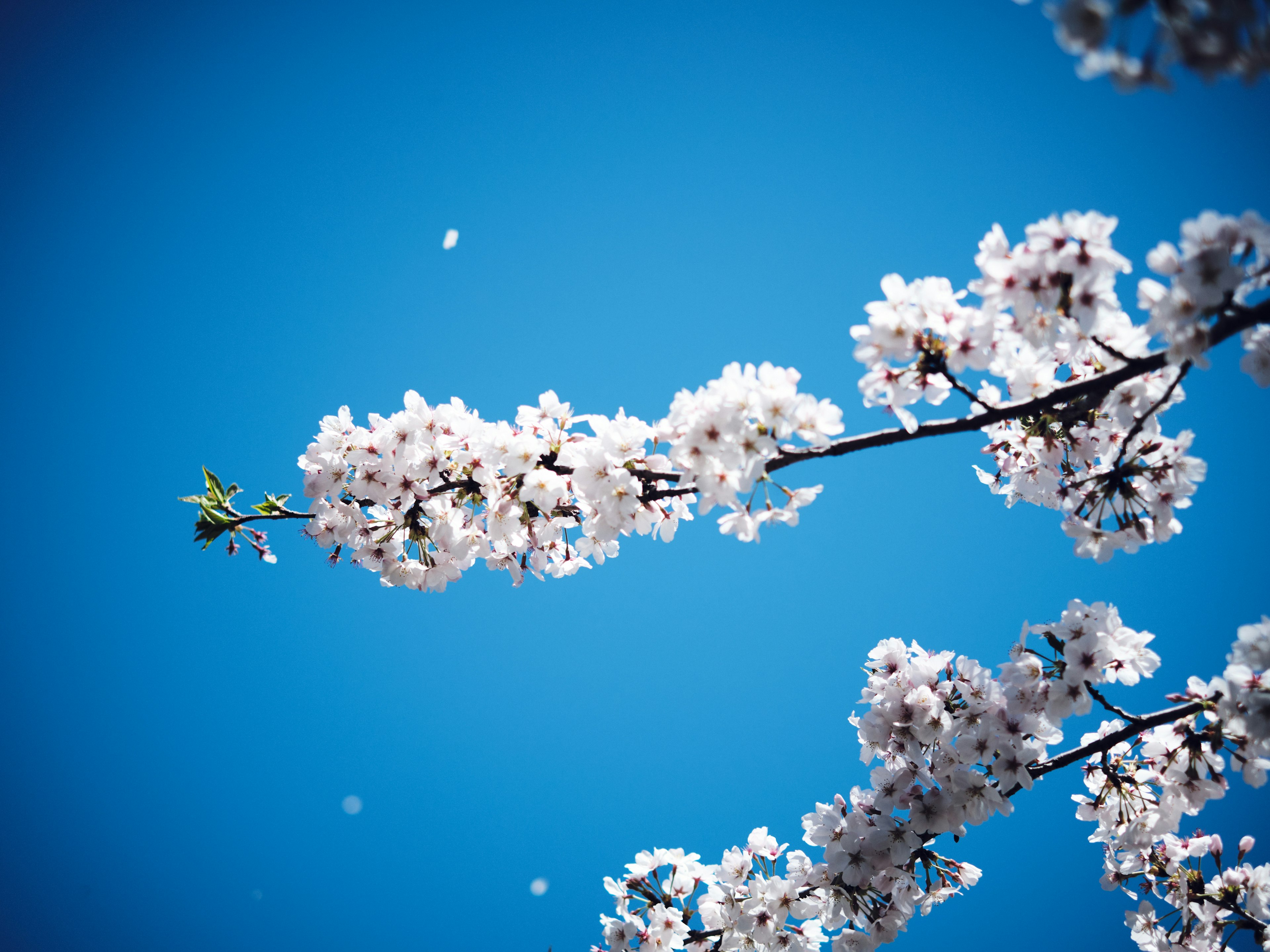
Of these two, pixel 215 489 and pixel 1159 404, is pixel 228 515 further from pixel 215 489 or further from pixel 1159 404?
pixel 1159 404

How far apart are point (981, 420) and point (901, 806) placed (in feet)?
8.88

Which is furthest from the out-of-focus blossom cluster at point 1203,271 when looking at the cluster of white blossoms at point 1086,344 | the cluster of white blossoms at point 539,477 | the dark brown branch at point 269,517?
the dark brown branch at point 269,517

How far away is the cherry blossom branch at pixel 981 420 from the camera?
8.57ft

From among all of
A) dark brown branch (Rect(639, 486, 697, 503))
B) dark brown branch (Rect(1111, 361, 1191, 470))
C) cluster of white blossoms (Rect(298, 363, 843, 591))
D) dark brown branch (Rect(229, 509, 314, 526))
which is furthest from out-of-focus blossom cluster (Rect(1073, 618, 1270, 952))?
dark brown branch (Rect(229, 509, 314, 526))

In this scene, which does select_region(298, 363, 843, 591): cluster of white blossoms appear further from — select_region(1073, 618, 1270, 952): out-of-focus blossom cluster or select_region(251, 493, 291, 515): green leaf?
select_region(1073, 618, 1270, 952): out-of-focus blossom cluster

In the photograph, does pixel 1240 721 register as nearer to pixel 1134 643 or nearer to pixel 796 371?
pixel 1134 643

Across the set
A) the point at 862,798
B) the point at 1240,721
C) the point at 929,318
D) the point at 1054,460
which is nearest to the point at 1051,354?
the point at 1054,460

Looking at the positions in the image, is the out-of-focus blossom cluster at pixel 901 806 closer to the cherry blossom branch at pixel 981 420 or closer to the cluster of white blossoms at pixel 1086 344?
the cluster of white blossoms at pixel 1086 344

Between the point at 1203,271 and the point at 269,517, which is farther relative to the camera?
the point at 269,517

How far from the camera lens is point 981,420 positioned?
2.62m

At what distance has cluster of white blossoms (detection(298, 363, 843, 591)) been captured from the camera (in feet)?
8.86

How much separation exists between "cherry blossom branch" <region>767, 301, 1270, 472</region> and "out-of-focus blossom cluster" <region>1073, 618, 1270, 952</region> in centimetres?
147

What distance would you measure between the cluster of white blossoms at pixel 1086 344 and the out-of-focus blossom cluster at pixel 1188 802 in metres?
0.85

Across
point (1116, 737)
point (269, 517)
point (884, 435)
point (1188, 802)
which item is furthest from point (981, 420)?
point (269, 517)
